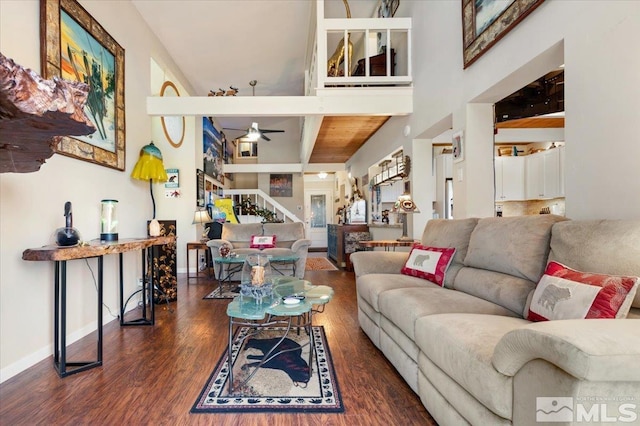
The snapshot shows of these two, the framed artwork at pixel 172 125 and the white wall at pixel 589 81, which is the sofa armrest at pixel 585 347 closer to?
the white wall at pixel 589 81

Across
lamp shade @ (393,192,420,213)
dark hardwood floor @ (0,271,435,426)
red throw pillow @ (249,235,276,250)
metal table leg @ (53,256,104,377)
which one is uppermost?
lamp shade @ (393,192,420,213)

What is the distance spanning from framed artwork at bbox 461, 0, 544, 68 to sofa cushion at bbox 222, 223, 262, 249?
12.9ft

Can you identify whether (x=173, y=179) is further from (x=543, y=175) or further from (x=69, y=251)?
(x=543, y=175)

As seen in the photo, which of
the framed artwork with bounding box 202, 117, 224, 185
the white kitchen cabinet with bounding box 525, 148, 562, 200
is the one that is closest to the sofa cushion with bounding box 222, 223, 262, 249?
the framed artwork with bounding box 202, 117, 224, 185

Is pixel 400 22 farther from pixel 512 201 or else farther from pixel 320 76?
pixel 512 201

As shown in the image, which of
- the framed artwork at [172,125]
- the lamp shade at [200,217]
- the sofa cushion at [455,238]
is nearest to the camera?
the sofa cushion at [455,238]

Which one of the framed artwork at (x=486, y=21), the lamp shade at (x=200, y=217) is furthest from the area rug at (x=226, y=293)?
the framed artwork at (x=486, y=21)

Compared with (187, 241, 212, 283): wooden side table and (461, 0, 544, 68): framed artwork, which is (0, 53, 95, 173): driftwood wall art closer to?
(461, 0, 544, 68): framed artwork

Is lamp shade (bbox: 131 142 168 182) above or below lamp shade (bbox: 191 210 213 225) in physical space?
above

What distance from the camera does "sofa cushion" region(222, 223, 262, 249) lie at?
17.9ft

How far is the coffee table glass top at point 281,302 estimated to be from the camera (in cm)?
195

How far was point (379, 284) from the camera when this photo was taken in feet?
8.42

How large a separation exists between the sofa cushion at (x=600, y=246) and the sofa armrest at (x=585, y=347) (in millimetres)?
479

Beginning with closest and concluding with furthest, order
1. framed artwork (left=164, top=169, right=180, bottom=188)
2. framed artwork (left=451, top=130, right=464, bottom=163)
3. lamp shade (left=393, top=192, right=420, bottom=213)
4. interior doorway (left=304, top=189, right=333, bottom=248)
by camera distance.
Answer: framed artwork (left=451, top=130, right=464, bottom=163), lamp shade (left=393, top=192, right=420, bottom=213), framed artwork (left=164, top=169, right=180, bottom=188), interior doorway (left=304, top=189, right=333, bottom=248)
